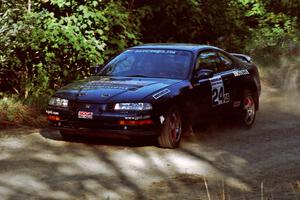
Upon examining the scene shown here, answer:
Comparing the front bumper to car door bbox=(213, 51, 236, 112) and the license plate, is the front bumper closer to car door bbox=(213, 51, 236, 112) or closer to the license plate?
the license plate

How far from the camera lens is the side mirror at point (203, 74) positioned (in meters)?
9.92

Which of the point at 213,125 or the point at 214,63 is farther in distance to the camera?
the point at 213,125

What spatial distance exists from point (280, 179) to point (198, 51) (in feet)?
11.2

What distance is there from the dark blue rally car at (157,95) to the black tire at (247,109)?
0.7 inches

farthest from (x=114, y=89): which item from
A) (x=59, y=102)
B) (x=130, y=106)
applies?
(x=59, y=102)

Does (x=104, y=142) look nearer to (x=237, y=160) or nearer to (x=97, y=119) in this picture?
(x=97, y=119)

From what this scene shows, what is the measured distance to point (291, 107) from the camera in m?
14.5

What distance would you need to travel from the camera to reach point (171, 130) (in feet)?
30.7

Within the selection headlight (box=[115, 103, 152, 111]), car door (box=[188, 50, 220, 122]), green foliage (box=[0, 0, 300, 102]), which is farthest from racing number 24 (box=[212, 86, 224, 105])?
green foliage (box=[0, 0, 300, 102])

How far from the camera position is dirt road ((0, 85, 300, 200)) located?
7086 millimetres

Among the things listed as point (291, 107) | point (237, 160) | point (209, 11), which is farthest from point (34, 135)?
point (209, 11)

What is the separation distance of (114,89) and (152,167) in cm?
153

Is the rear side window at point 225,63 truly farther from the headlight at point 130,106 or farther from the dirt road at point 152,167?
the headlight at point 130,106

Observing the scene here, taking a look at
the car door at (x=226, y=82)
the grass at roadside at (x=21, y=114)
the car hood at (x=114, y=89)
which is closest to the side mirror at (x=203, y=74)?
the car hood at (x=114, y=89)
